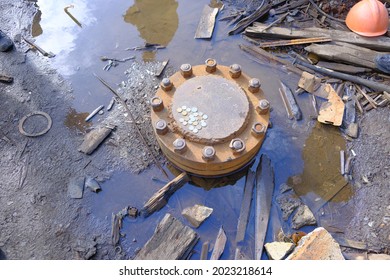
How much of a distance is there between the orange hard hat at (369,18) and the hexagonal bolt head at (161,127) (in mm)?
4505

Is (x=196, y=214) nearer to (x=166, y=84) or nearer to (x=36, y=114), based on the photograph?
(x=166, y=84)

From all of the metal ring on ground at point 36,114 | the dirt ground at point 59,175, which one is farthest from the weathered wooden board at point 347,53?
the metal ring on ground at point 36,114

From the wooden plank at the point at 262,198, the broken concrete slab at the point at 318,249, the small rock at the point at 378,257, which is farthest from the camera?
the wooden plank at the point at 262,198

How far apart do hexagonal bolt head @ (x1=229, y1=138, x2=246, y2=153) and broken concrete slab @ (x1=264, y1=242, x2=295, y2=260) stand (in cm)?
137

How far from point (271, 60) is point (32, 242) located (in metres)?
5.28

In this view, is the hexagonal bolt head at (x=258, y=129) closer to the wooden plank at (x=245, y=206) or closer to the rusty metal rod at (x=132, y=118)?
the wooden plank at (x=245, y=206)

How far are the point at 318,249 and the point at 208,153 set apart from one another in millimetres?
1869

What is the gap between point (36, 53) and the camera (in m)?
7.01

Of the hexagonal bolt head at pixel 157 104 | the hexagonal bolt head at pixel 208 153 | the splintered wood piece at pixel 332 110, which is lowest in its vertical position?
the splintered wood piece at pixel 332 110

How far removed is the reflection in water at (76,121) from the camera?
19.6 ft

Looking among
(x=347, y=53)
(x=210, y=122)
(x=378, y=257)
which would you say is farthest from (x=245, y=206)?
(x=347, y=53)

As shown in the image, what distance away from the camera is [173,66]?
265 inches

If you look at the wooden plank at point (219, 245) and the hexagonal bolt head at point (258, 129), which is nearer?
the wooden plank at point (219, 245)

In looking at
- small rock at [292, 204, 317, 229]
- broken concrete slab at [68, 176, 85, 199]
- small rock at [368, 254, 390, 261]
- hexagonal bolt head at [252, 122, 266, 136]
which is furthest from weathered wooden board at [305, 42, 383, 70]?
broken concrete slab at [68, 176, 85, 199]
